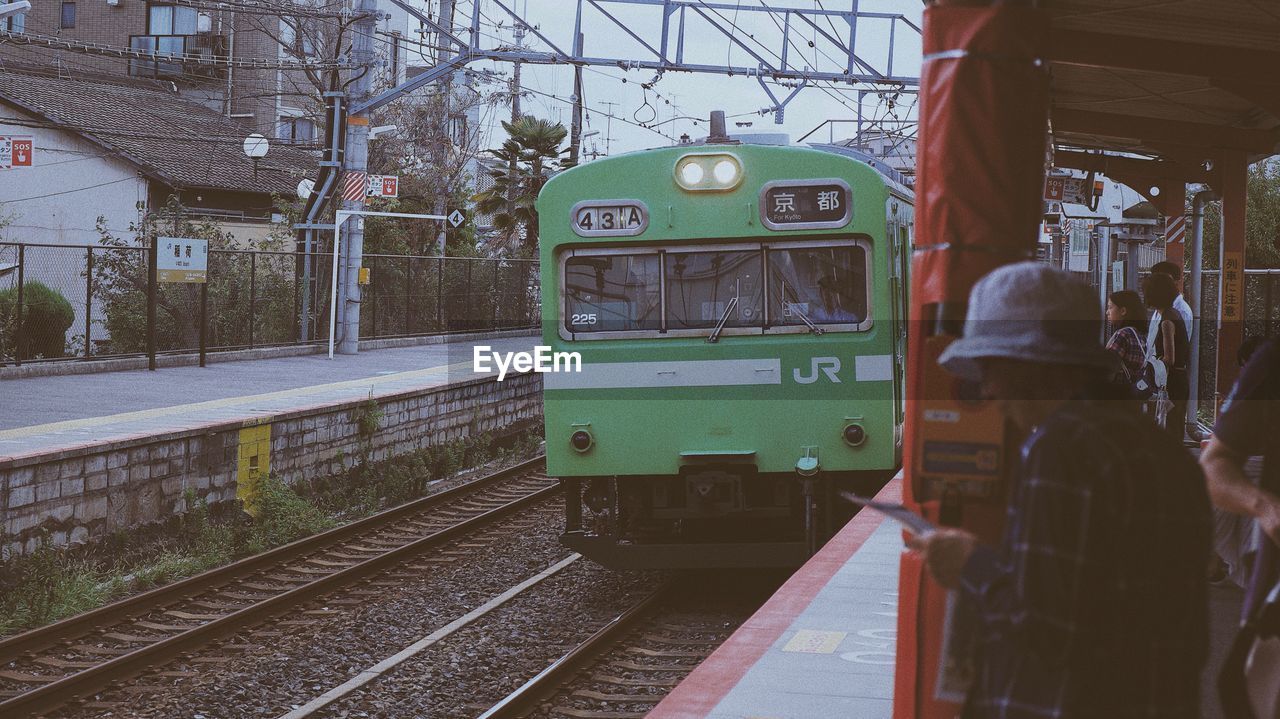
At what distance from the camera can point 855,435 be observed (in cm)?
948

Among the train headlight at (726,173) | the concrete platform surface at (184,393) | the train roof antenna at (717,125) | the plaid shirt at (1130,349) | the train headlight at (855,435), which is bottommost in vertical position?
the concrete platform surface at (184,393)

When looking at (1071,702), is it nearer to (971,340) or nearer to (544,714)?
(971,340)

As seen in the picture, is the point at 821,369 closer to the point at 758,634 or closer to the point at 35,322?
the point at 758,634

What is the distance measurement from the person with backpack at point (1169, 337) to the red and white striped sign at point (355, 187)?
16.9 metres

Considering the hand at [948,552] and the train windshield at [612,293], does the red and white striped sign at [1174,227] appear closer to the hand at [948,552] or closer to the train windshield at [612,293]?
the train windshield at [612,293]

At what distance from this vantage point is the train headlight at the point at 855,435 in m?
9.48

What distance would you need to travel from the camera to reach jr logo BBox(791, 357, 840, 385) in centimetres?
952

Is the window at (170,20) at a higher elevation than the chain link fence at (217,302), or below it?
higher

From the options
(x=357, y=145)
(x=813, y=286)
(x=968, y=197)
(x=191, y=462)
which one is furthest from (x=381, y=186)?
(x=968, y=197)

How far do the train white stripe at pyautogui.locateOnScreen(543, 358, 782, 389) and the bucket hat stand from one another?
6.81m

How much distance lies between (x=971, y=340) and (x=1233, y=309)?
12.6 metres

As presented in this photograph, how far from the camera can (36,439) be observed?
1212 cm

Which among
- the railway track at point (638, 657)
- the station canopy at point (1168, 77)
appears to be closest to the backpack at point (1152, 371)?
the station canopy at point (1168, 77)

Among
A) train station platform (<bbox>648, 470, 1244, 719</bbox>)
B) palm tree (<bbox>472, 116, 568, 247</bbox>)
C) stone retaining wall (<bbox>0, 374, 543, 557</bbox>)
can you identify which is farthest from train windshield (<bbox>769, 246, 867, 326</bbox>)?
palm tree (<bbox>472, 116, 568, 247</bbox>)
